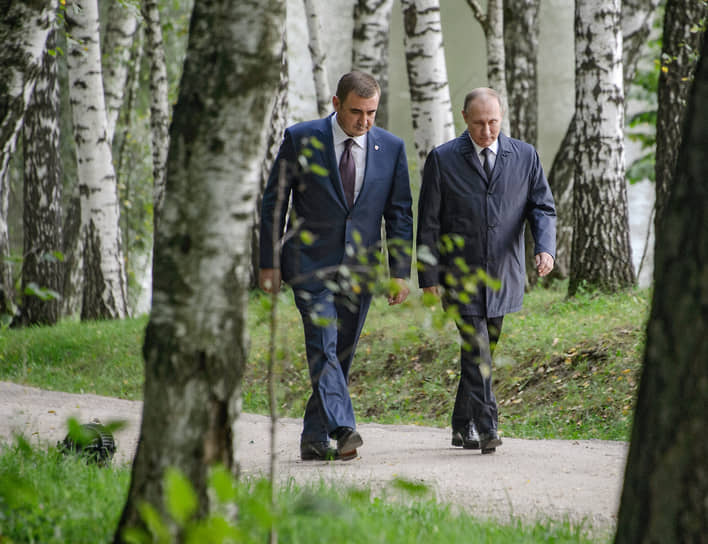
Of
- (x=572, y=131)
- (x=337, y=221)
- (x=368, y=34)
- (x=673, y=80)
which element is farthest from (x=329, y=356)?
(x=572, y=131)

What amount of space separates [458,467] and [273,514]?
3212 millimetres

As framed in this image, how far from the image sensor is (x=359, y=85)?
544cm

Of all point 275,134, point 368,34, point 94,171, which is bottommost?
point 94,171

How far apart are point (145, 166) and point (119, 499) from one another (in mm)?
22328

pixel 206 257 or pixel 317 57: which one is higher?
pixel 317 57

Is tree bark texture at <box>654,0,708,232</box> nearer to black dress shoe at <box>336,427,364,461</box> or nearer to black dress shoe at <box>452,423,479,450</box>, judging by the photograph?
black dress shoe at <box>452,423,479,450</box>

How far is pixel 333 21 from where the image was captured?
26484mm

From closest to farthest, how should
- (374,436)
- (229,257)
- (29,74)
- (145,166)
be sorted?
1. (229,257)
2. (29,74)
3. (374,436)
4. (145,166)

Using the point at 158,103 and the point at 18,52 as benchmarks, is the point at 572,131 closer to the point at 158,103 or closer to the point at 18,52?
the point at 158,103

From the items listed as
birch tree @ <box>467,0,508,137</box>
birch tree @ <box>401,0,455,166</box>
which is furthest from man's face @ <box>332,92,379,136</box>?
birch tree @ <box>467,0,508,137</box>

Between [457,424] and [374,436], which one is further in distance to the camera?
[374,436]

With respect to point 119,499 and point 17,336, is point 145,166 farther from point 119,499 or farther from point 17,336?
point 119,499

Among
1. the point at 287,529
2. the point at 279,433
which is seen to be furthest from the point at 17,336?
the point at 287,529

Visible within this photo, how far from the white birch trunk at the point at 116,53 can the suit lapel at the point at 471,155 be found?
1218cm
